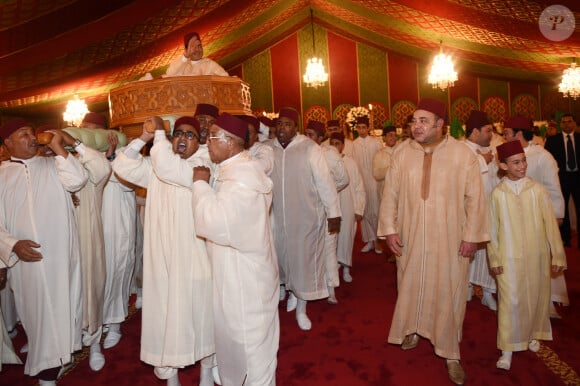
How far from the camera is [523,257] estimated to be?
11.7ft

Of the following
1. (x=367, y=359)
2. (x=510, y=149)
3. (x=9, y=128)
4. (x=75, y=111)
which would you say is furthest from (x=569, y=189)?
(x=75, y=111)

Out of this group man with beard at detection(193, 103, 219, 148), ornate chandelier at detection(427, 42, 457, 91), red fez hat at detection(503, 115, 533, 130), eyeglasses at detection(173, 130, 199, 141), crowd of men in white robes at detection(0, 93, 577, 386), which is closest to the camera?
crowd of men in white robes at detection(0, 93, 577, 386)

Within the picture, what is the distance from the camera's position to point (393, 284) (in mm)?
5910

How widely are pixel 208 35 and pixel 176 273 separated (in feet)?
27.4

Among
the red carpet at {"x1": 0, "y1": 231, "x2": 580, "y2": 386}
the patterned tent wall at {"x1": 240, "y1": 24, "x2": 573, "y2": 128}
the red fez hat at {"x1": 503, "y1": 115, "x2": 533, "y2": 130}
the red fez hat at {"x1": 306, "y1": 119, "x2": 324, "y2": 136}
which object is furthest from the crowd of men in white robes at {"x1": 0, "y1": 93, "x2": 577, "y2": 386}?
the patterned tent wall at {"x1": 240, "y1": 24, "x2": 573, "y2": 128}

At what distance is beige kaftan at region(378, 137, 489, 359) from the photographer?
342 centimetres

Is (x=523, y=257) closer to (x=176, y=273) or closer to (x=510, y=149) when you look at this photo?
(x=510, y=149)

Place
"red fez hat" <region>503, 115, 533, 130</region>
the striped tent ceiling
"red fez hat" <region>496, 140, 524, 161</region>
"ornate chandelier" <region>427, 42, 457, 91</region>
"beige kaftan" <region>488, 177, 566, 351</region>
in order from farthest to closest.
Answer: "ornate chandelier" <region>427, 42, 457, 91</region>
the striped tent ceiling
"red fez hat" <region>503, 115, 533, 130</region>
"red fez hat" <region>496, 140, 524, 161</region>
"beige kaftan" <region>488, 177, 566, 351</region>

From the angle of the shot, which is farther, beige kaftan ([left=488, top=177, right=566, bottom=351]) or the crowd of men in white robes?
beige kaftan ([left=488, top=177, right=566, bottom=351])

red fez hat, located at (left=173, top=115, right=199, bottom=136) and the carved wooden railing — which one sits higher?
the carved wooden railing

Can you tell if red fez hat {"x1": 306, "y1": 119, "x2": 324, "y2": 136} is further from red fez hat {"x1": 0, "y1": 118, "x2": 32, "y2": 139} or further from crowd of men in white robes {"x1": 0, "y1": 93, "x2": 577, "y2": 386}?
red fez hat {"x1": 0, "y1": 118, "x2": 32, "y2": 139}

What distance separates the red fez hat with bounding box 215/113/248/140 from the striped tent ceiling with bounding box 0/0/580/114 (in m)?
3.85

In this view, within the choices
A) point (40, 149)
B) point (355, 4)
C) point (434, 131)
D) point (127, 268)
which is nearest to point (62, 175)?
point (40, 149)

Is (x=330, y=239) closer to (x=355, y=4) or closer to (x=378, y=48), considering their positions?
(x=355, y=4)
